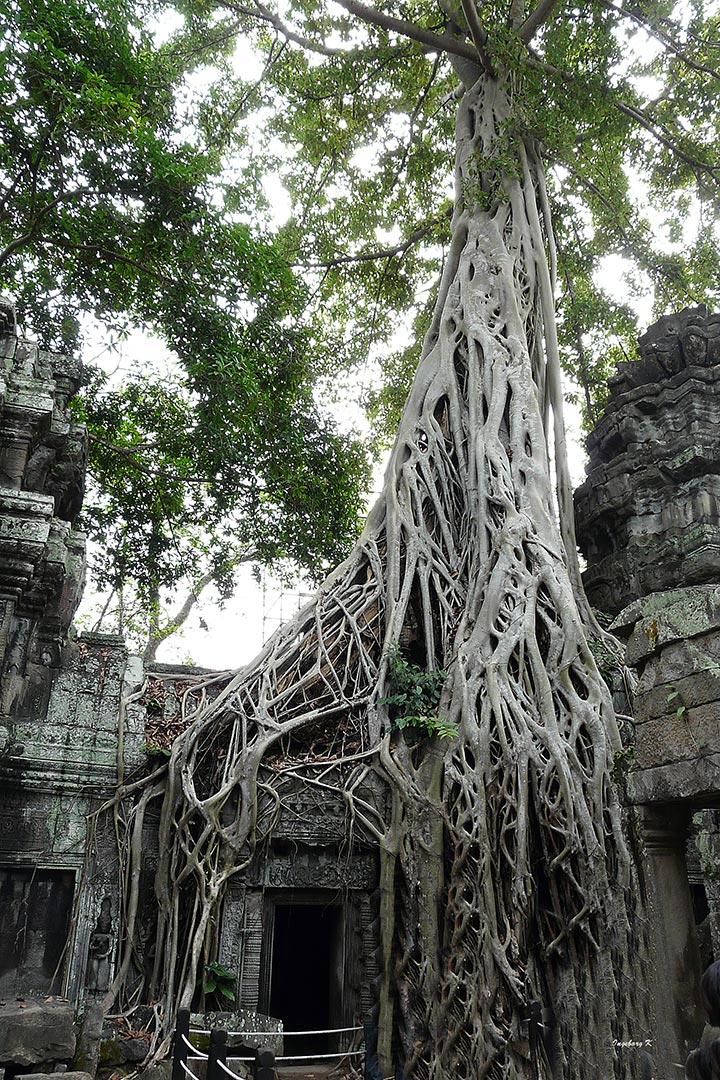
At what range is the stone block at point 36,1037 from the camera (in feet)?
9.92

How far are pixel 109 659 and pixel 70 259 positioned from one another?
13.2 feet

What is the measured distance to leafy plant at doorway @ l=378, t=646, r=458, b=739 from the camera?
5.50 meters

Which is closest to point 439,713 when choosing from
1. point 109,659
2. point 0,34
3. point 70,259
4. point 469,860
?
point 469,860

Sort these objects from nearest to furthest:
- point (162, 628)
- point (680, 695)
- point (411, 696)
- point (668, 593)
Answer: point (680, 695) → point (668, 593) → point (411, 696) → point (162, 628)

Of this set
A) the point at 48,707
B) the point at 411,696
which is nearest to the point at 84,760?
the point at 48,707

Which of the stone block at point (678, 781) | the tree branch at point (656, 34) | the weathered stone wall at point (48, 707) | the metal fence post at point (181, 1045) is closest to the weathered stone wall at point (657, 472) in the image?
the tree branch at point (656, 34)

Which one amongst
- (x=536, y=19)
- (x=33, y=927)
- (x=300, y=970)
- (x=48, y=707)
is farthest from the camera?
(x=300, y=970)

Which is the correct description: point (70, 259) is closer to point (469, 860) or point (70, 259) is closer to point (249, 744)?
point (249, 744)

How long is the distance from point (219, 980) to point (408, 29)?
7.87 meters

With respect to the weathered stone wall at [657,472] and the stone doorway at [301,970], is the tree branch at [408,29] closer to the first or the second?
the weathered stone wall at [657,472]

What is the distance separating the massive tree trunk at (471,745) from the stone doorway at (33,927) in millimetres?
619

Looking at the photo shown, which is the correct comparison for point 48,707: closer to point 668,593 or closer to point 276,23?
point 668,593

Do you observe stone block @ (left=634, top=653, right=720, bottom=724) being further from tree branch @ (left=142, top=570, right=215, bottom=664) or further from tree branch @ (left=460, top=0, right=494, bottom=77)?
tree branch @ (left=142, top=570, right=215, bottom=664)

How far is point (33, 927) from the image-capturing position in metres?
4.82
